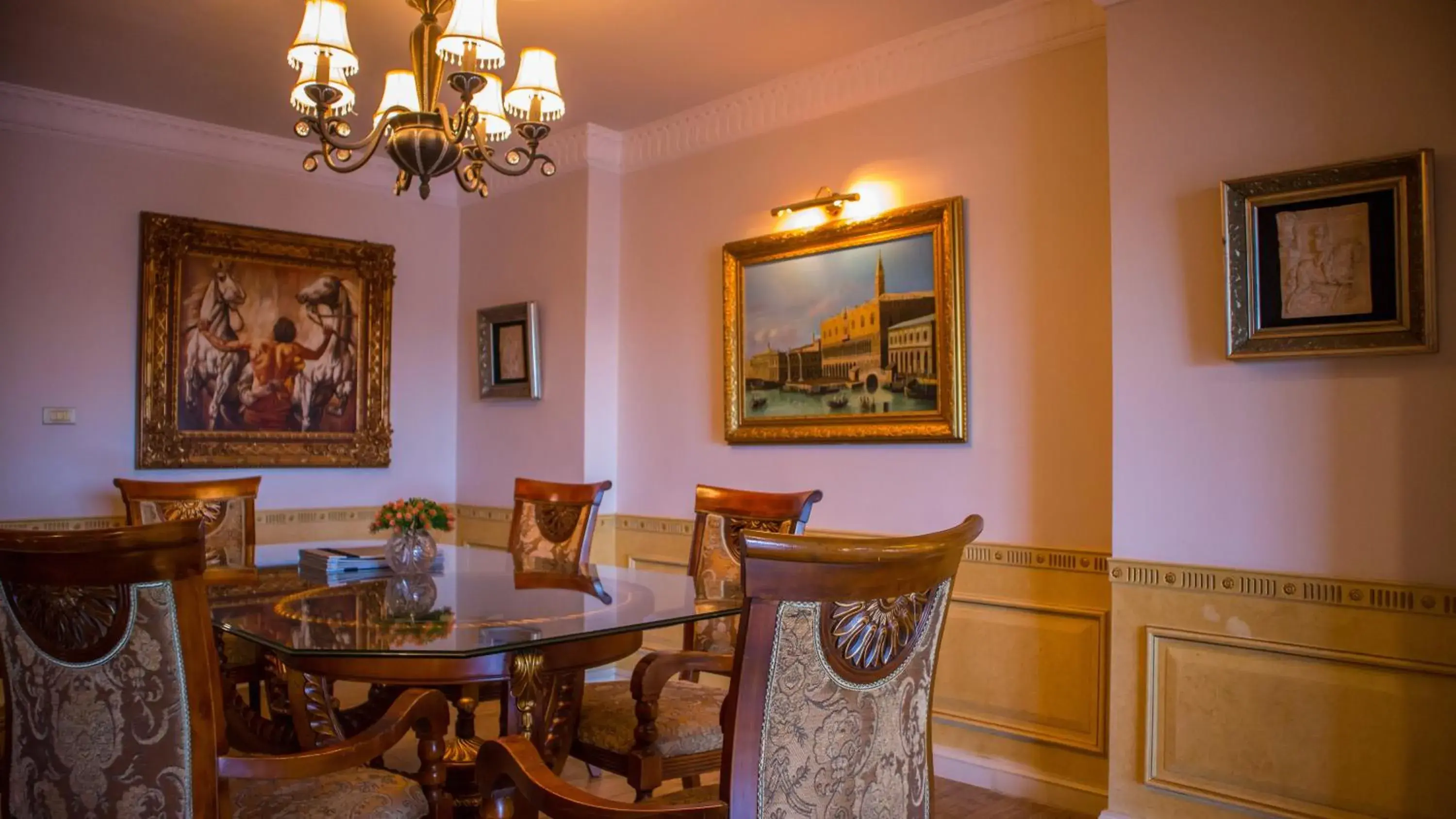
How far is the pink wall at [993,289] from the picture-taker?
331 cm

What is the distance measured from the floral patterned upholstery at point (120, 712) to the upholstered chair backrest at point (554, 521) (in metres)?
1.63

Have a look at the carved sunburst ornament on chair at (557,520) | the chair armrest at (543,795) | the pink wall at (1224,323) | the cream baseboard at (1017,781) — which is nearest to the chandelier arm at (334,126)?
the carved sunburst ornament on chair at (557,520)

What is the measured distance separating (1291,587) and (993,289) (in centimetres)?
140

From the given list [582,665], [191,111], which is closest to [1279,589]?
[582,665]

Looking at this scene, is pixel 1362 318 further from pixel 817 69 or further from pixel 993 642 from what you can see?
pixel 817 69

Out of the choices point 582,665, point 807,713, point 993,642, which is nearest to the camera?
point 807,713

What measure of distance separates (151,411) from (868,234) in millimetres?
3378

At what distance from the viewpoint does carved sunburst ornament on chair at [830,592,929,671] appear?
4.56ft

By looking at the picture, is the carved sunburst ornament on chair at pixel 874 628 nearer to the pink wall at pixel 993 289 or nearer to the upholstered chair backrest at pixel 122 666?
the upholstered chair backrest at pixel 122 666

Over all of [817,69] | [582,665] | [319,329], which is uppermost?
[817,69]

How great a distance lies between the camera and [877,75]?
12.9ft

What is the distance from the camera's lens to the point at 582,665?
2232 mm

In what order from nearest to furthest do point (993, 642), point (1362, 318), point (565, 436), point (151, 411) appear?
point (1362, 318) < point (993, 642) < point (151, 411) < point (565, 436)

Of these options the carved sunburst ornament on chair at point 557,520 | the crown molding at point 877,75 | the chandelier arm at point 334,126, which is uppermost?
the crown molding at point 877,75
